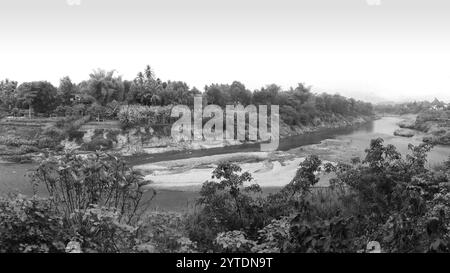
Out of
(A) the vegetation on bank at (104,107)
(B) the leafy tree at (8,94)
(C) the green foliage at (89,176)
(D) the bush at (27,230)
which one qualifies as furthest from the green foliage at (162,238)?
(B) the leafy tree at (8,94)

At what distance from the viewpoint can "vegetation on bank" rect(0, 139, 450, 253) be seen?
3.69 metres

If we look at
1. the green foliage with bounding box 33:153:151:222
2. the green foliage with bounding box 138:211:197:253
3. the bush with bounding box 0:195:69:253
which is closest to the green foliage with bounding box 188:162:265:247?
the green foliage with bounding box 138:211:197:253

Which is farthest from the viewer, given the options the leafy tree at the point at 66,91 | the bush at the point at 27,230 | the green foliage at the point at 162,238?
the leafy tree at the point at 66,91

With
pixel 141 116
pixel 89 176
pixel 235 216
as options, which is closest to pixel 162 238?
pixel 89 176

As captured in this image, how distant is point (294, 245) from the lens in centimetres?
367

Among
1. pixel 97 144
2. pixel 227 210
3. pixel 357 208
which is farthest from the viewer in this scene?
pixel 97 144

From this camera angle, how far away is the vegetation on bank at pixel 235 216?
3686mm

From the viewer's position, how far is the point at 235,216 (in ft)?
26.5

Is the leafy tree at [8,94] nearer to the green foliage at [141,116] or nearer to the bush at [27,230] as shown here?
the green foliage at [141,116]

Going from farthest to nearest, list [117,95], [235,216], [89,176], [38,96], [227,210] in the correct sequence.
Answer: [117,95] < [38,96] < [227,210] < [235,216] < [89,176]

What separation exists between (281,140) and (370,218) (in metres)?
31.8

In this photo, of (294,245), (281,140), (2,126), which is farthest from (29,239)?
(281,140)

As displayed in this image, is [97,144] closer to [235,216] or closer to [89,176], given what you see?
[235,216]
